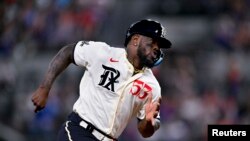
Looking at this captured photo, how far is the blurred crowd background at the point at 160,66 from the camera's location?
15750mm

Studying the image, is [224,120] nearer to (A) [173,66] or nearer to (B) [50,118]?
(A) [173,66]

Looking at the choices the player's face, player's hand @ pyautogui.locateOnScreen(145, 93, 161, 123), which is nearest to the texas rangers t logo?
the player's face

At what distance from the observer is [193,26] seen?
18.5 metres

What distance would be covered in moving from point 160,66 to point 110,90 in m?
8.20

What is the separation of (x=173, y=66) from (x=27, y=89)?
3009 mm

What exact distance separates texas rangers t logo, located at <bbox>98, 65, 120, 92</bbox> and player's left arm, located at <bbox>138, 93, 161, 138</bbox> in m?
0.40

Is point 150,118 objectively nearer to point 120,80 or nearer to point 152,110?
point 152,110

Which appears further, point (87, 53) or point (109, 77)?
point (87, 53)

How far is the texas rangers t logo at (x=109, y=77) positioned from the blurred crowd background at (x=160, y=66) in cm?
679

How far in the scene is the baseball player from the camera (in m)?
8.55

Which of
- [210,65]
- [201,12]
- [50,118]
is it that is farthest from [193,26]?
[50,118]

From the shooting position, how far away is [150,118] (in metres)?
8.16

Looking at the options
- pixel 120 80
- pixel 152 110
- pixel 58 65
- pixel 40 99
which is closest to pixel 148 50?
pixel 120 80

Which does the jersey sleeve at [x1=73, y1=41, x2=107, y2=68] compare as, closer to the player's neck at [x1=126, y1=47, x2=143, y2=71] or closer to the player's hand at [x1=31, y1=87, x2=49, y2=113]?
the player's neck at [x1=126, y1=47, x2=143, y2=71]
